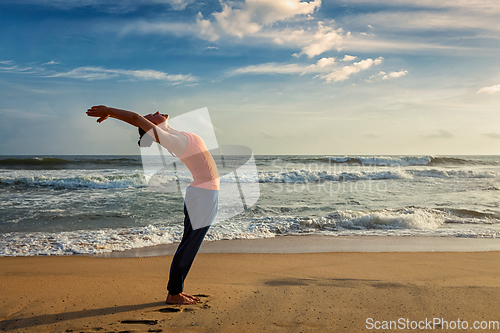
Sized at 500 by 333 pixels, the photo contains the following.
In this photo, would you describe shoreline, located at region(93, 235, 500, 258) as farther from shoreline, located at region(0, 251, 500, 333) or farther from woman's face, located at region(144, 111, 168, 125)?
woman's face, located at region(144, 111, 168, 125)

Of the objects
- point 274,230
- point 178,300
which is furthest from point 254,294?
point 274,230

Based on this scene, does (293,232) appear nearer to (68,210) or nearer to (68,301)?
(68,301)

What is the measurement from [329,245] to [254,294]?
9.58 ft

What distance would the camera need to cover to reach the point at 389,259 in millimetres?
4492

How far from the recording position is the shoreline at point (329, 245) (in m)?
5.12

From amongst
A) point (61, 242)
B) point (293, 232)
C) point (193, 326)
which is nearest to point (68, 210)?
point (61, 242)

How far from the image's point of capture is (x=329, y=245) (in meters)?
5.52

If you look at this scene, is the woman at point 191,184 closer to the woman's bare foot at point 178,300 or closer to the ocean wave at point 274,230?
the woman's bare foot at point 178,300

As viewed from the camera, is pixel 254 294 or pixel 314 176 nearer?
pixel 254 294

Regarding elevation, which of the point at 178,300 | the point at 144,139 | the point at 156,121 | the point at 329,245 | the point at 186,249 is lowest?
the point at 329,245

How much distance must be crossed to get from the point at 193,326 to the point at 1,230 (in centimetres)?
645

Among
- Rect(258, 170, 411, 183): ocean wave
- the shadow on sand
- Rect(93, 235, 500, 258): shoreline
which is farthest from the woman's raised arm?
Rect(258, 170, 411, 183): ocean wave

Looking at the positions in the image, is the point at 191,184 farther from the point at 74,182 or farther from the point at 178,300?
the point at 74,182

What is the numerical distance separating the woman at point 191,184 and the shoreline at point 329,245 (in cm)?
245
